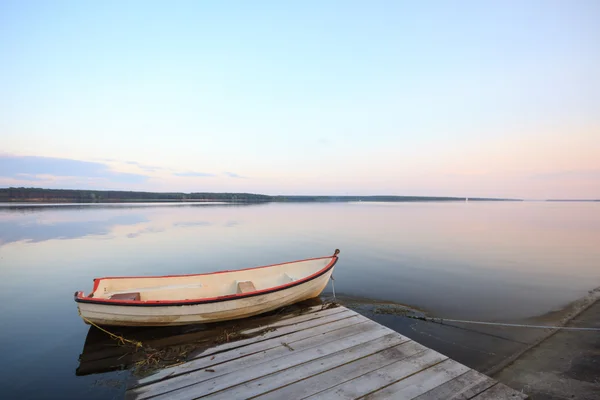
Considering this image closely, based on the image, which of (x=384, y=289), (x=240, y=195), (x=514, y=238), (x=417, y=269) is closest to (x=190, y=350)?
(x=384, y=289)

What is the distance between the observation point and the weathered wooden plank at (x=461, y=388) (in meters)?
4.34

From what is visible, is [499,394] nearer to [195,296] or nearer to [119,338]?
[195,296]

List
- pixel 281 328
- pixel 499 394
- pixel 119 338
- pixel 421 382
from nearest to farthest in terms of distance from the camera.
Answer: pixel 499 394 < pixel 421 382 < pixel 281 328 < pixel 119 338

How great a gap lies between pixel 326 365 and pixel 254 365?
4.11ft

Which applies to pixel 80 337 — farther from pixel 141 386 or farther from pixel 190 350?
pixel 141 386

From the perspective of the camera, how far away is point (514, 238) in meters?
27.5

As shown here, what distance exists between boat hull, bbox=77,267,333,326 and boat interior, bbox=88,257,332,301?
0.56 metres

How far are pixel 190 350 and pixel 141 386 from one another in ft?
4.58

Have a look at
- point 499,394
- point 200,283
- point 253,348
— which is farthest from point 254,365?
point 200,283

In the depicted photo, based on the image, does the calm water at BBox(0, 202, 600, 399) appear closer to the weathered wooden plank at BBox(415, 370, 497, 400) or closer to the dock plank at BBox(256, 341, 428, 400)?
the dock plank at BBox(256, 341, 428, 400)

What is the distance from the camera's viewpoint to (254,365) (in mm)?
5160

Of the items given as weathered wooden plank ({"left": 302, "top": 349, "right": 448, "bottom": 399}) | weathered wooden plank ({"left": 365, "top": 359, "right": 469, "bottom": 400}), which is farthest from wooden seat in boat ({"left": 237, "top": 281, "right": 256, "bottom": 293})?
weathered wooden plank ({"left": 365, "top": 359, "right": 469, "bottom": 400})

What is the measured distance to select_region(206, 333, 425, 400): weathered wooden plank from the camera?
4.38 metres

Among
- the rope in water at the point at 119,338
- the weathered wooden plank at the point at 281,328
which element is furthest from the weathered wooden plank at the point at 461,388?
the rope in water at the point at 119,338
